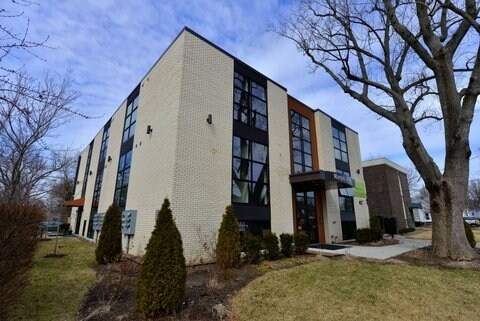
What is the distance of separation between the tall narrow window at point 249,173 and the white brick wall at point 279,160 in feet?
1.70

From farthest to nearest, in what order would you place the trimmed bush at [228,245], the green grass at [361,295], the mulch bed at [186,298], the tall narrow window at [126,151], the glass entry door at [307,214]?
the glass entry door at [307,214]
the tall narrow window at [126,151]
the trimmed bush at [228,245]
the green grass at [361,295]
the mulch bed at [186,298]

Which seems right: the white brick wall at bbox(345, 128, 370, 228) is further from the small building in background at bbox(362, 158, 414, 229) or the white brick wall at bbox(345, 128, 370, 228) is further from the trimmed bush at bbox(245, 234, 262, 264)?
the trimmed bush at bbox(245, 234, 262, 264)

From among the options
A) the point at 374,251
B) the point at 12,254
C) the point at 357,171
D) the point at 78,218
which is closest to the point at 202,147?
the point at 12,254

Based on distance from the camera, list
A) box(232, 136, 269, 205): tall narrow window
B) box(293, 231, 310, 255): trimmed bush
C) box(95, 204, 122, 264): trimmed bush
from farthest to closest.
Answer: box(232, 136, 269, 205): tall narrow window, box(293, 231, 310, 255): trimmed bush, box(95, 204, 122, 264): trimmed bush

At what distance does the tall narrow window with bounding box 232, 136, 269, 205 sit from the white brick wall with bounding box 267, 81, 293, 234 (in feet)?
1.70

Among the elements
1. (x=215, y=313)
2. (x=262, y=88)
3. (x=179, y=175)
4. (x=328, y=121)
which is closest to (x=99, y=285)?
(x=215, y=313)

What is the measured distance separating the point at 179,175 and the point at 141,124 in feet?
19.0

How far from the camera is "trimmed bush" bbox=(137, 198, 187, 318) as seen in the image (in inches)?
172

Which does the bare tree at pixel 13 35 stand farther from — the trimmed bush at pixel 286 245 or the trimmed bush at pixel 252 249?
the trimmed bush at pixel 286 245

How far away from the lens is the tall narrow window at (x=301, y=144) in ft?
51.6

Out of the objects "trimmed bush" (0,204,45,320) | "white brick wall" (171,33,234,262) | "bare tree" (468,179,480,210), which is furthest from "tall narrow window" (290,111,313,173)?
"bare tree" (468,179,480,210)

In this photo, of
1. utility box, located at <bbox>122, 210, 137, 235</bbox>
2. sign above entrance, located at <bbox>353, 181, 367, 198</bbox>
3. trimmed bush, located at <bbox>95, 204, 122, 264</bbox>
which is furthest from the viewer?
sign above entrance, located at <bbox>353, 181, 367, 198</bbox>

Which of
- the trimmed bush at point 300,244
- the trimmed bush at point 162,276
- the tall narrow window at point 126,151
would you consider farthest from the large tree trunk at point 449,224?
the tall narrow window at point 126,151

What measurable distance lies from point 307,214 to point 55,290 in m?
12.5
